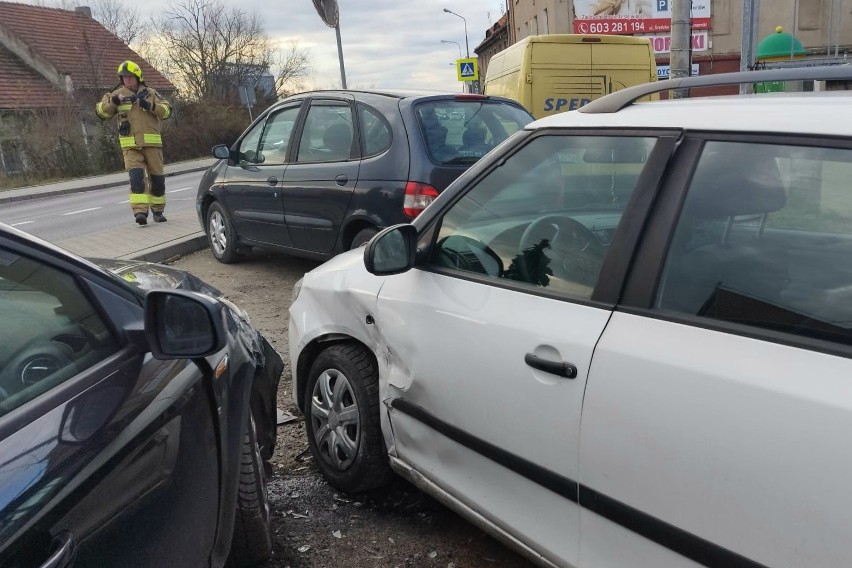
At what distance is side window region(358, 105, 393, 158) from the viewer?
5.88 meters

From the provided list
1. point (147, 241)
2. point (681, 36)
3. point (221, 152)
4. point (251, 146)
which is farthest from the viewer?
point (147, 241)

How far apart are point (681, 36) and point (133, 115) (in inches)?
290

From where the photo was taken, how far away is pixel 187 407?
6.68 feet

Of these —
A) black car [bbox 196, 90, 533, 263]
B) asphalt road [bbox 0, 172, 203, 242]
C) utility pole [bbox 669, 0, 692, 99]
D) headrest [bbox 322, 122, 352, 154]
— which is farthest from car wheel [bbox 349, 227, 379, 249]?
asphalt road [bbox 0, 172, 203, 242]

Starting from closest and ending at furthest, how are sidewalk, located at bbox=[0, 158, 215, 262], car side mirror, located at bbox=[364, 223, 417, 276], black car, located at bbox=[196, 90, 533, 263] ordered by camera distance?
car side mirror, located at bbox=[364, 223, 417, 276]
black car, located at bbox=[196, 90, 533, 263]
sidewalk, located at bbox=[0, 158, 215, 262]

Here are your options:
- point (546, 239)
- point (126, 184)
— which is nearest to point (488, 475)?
point (546, 239)

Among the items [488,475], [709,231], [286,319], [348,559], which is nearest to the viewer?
[709,231]

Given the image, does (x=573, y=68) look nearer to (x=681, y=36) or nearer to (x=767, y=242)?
(x=681, y=36)

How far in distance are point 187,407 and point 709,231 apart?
1476 millimetres

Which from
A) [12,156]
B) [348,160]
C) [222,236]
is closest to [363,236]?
[348,160]

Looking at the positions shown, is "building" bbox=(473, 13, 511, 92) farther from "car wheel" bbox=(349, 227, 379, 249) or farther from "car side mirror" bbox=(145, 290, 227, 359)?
"car side mirror" bbox=(145, 290, 227, 359)

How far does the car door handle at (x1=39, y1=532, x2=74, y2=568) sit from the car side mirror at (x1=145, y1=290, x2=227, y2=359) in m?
0.57

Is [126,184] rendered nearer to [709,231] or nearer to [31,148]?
[31,148]

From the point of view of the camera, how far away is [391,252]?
271 centimetres
